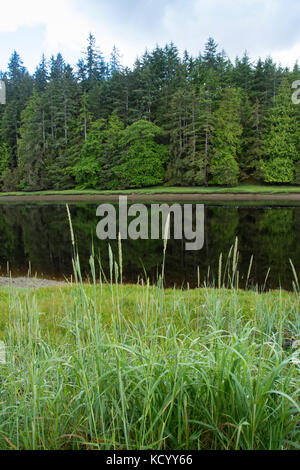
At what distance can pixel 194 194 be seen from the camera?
123 ft

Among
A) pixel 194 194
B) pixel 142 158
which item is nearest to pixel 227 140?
pixel 194 194

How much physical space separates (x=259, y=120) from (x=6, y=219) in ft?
105

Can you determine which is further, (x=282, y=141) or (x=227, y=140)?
(x=227, y=140)

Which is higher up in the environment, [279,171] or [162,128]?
[162,128]

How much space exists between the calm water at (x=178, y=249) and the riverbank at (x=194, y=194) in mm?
12852

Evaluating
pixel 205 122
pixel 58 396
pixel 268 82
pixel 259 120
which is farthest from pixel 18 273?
pixel 268 82

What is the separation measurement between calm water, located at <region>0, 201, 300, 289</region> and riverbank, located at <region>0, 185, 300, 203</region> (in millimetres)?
12852

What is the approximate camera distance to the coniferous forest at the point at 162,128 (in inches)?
1582

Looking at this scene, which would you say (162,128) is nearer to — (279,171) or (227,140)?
(227,140)

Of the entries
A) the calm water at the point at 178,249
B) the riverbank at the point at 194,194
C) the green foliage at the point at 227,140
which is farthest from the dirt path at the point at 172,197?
the calm water at the point at 178,249

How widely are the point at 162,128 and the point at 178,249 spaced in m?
35.0

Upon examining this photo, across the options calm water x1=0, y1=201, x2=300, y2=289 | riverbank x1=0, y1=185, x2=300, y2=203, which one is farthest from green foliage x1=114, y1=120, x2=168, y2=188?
calm water x1=0, y1=201, x2=300, y2=289

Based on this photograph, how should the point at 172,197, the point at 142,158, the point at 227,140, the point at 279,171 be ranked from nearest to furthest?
the point at 172,197
the point at 279,171
the point at 227,140
the point at 142,158

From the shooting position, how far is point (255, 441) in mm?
1781
